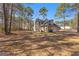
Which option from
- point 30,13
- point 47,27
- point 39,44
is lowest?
point 39,44

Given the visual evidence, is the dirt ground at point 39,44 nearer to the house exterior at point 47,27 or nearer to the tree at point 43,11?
the house exterior at point 47,27

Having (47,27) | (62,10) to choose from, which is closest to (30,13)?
(47,27)

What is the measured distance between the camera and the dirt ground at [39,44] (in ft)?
8.91

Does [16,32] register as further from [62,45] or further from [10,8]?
[62,45]

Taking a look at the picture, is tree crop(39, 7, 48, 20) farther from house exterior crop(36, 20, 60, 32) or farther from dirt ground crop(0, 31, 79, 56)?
dirt ground crop(0, 31, 79, 56)

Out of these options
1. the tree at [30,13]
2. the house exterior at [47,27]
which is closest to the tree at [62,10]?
the house exterior at [47,27]

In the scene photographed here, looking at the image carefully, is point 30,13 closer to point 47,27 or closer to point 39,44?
point 47,27

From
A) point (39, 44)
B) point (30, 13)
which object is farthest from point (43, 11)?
point (39, 44)

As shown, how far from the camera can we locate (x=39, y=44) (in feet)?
9.01

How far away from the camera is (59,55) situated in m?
2.71

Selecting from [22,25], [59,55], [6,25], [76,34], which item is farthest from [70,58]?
[6,25]

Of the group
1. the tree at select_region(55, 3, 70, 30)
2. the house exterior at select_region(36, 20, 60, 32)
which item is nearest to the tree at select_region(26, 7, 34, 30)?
the house exterior at select_region(36, 20, 60, 32)

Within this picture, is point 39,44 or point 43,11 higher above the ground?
point 43,11

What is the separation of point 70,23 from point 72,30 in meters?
0.09
